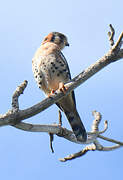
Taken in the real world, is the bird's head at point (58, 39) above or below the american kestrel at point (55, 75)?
above

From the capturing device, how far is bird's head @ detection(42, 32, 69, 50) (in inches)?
273

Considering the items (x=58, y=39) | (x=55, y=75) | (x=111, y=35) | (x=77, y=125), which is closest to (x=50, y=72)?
(x=55, y=75)

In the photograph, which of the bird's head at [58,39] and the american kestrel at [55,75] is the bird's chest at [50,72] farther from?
the bird's head at [58,39]

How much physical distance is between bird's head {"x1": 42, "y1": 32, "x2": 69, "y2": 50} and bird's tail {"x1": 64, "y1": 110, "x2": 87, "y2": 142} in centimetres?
149

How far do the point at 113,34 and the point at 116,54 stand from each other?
0.79ft

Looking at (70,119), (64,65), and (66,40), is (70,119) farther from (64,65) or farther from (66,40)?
(66,40)

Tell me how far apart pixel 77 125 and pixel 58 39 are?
6.46 feet

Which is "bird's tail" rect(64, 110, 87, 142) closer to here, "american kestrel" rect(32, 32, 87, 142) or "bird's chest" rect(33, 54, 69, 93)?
"american kestrel" rect(32, 32, 87, 142)

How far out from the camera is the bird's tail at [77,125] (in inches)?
214

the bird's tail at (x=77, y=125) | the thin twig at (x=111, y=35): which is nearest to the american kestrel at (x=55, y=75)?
the bird's tail at (x=77, y=125)

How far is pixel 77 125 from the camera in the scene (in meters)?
5.93

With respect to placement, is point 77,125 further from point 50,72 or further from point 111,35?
point 111,35

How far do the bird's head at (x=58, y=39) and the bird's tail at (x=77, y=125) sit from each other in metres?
1.49

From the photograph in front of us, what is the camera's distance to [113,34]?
4.10 m
